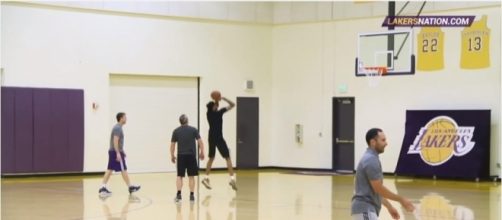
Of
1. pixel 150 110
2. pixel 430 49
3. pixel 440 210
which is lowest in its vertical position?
pixel 440 210

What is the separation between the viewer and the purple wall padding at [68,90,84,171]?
22.3 m

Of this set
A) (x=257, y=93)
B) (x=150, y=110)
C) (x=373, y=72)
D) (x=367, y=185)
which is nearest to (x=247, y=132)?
(x=257, y=93)

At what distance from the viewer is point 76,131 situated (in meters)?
22.5

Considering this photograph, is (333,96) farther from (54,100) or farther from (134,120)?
(54,100)

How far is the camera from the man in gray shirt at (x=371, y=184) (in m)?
7.58

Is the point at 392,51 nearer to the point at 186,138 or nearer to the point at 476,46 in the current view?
the point at 476,46

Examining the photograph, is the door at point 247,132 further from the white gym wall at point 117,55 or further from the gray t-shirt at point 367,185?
the gray t-shirt at point 367,185

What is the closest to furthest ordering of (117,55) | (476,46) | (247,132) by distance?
(476,46)
(117,55)
(247,132)

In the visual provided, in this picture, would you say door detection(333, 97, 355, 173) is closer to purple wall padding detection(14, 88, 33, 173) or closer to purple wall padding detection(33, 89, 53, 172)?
purple wall padding detection(33, 89, 53, 172)

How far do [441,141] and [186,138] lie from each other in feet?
32.4

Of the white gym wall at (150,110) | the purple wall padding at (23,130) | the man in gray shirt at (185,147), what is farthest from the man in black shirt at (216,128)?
the purple wall padding at (23,130)

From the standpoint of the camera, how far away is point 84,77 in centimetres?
2248

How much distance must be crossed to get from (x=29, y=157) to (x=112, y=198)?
6849mm

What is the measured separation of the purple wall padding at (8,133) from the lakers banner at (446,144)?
11223 mm
